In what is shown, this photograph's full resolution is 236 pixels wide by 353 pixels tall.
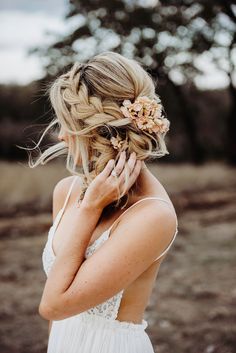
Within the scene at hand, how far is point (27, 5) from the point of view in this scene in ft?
41.1

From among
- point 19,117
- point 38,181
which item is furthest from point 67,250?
point 19,117

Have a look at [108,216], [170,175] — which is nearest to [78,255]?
[108,216]

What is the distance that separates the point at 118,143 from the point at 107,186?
21 cm

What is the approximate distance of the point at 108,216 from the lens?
2137mm

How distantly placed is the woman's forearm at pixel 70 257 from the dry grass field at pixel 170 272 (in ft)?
10.1

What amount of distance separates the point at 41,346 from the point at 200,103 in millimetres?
16766

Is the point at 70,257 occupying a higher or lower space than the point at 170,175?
higher

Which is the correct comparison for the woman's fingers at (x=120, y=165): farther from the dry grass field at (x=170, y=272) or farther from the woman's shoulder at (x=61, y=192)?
the dry grass field at (x=170, y=272)

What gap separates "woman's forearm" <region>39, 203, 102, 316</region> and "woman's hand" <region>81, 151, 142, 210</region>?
3 cm

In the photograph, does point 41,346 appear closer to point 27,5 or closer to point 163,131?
point 163,131

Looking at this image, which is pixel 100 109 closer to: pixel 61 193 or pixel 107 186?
pixel 107 186

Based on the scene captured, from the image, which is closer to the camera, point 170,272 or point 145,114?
point 145,114

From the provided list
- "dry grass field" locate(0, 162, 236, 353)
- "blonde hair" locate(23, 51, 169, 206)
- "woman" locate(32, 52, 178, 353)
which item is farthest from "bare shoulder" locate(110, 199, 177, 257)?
"dry grass field" locate(0, 162, 236, 353)

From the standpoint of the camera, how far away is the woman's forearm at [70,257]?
6.29ft
